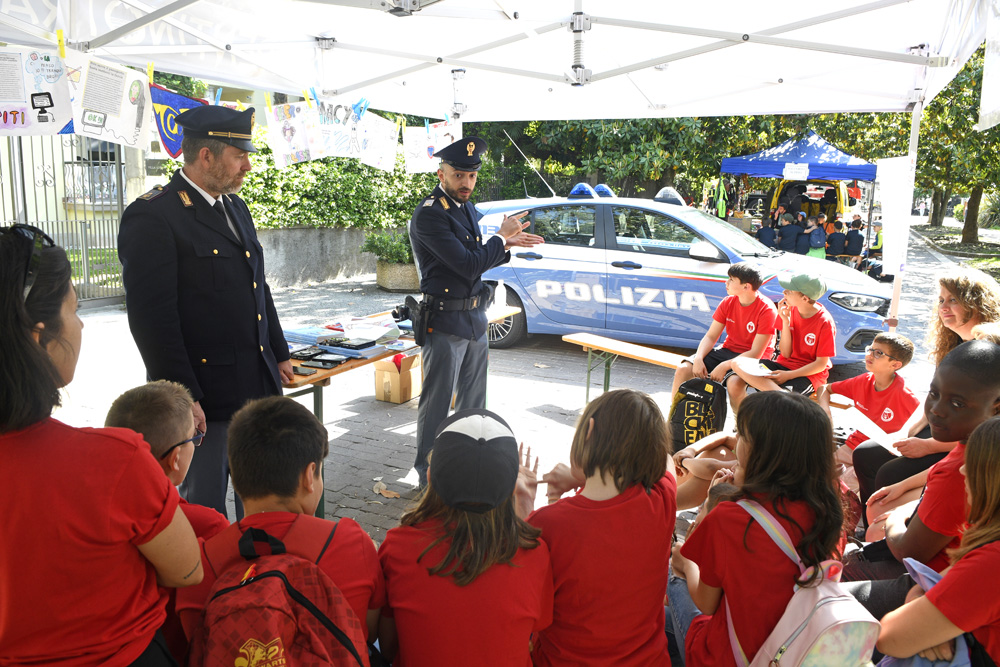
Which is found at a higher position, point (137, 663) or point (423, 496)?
point (423, 496)

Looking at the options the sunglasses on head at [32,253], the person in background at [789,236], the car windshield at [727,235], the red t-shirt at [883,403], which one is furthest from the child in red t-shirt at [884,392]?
the person in background at [789,236]

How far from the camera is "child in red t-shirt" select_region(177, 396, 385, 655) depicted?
1.66 meters

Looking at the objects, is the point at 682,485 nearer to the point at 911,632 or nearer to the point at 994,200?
the point at 911,632

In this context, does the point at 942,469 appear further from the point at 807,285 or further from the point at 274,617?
the point at 807,285

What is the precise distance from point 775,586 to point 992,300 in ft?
8.05

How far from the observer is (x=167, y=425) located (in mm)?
2004

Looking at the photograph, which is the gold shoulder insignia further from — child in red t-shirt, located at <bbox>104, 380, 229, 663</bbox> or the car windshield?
the car windshield

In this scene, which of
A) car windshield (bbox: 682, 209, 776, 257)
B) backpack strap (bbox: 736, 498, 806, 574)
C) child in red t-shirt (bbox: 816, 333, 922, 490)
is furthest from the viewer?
car windshield (bbox: 682, 209, 776, 257)

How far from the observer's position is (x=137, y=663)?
1.48 metres

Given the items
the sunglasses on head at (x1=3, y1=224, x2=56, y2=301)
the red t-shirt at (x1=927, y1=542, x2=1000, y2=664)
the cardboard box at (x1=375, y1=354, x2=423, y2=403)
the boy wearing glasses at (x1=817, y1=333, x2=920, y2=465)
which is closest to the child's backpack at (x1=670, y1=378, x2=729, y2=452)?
the boy wearing glasses at (x1=817, y1=333, x2=920, y2=465)

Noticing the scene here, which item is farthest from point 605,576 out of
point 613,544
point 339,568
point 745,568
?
point 339,568

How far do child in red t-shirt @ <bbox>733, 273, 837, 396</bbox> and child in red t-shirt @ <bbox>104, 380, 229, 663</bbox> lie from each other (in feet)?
12.1

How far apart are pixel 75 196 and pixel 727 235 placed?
26.6ft

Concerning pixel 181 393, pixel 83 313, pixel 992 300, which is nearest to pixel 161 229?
pixel 181 393
